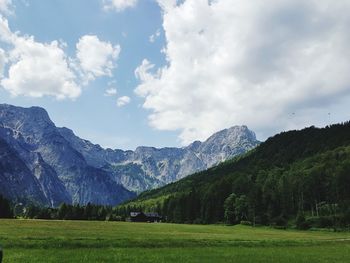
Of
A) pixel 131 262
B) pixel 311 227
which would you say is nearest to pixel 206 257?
pixel 131 262

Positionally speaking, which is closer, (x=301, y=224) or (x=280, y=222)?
(x=301, y=224)

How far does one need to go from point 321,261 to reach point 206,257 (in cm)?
1071

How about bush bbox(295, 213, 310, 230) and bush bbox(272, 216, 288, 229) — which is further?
bush bbox(272, 216, 288, 229)

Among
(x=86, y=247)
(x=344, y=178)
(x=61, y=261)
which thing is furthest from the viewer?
(x=344, y=178)

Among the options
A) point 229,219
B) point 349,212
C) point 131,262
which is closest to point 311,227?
point 349,212

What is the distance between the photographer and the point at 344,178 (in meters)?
170

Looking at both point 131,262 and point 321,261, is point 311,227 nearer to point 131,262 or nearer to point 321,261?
point 321,261

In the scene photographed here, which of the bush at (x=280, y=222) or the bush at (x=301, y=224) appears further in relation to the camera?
the bush at (x=280, y=222)

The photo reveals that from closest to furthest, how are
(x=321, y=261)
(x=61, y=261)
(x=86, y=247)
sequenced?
1. (x=61, y=261)
2. (x=321, y=261)
3. (x=86, y=247)

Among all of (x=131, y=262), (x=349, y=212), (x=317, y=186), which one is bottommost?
(x=131, y=262)

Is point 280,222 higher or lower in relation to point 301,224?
higher

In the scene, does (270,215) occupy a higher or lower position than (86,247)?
higher

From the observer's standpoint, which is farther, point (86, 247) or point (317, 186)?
point (317, 186)

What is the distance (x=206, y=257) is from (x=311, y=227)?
110 meters
